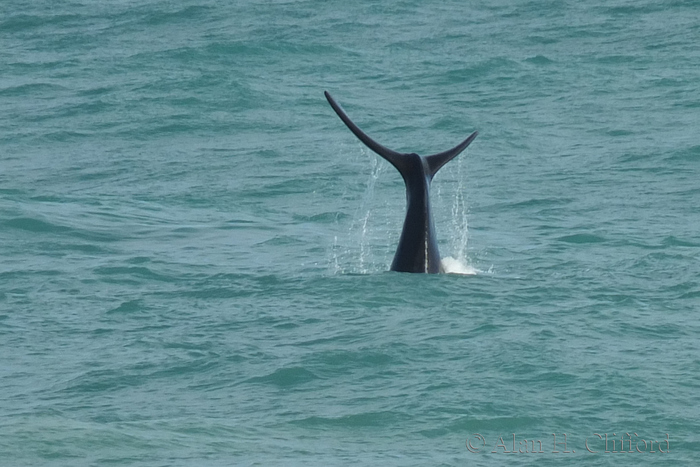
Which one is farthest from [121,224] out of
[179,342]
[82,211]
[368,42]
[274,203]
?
[368,42]

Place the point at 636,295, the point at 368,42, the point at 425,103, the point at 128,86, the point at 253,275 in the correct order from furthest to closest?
1. the point at 368,42
2. the point at 128,86
3. the point at 425,103
4. the point at 253,275
5. the point at 636,295

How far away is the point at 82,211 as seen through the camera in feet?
65.5

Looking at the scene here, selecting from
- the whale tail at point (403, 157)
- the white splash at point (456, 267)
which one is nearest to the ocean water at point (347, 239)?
the white splash at point (456, 267)

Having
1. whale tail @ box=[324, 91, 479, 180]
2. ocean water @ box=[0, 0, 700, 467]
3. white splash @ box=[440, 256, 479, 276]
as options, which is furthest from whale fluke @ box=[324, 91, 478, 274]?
white splash @ box=[440, 256, 479, 276]

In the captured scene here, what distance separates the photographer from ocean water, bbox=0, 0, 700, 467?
10.9 m

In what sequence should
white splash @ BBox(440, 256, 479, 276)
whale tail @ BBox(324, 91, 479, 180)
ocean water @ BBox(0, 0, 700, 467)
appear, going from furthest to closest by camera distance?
white splash @ BBox(440, 256, 479, 276) → whale tail @ BBox(324, 91, 479, 180) → ocean water @ BBox(0, 0, 700, 467)

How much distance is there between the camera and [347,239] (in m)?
18.2

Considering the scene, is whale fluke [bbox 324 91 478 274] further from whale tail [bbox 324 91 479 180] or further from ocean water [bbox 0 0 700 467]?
ocean water [bbox 0 0 700 467]

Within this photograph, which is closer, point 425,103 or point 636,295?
point 636,295

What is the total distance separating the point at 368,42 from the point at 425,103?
5603 millimetres

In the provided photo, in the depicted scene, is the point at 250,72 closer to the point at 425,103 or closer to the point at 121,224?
the point at 425,103

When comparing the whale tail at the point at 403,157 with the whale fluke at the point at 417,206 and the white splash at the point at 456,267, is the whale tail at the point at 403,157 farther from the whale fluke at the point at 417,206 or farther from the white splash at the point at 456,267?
the white splash at the point at 456,267

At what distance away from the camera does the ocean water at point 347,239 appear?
1088 centimetres

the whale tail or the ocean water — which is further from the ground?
the whale tail
